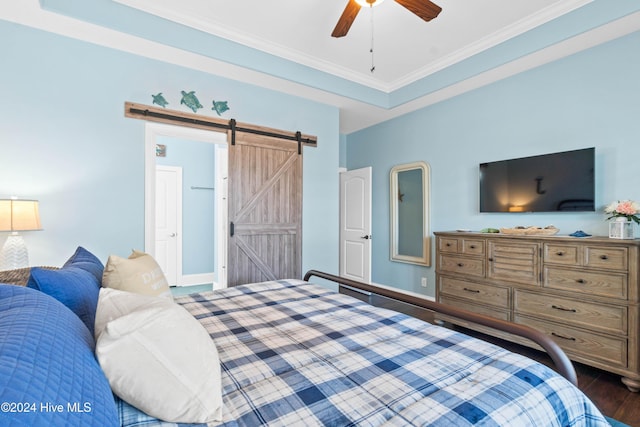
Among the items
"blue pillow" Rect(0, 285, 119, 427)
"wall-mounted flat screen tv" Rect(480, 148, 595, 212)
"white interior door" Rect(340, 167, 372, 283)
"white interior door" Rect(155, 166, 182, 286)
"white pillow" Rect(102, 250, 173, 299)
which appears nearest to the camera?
"blue pillow" Rect(0, 285, 119, 427)

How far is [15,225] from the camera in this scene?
2.11 meters

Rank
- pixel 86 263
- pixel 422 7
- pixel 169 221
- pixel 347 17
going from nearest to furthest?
pixel 86 263
pixel 422 7
pixel 347 17
pixel 169 221

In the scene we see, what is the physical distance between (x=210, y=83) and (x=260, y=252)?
1.91 meters

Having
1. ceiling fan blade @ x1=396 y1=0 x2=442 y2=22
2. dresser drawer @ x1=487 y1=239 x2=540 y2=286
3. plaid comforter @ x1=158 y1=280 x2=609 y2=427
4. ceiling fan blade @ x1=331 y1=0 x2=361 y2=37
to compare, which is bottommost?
plaid comforter @ x1=158 y1=280 x2=609 y2=427

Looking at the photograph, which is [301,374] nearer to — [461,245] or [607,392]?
[607,392]

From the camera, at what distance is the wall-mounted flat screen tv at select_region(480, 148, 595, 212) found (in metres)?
2.73

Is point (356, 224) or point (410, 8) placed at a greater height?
point (410, 8)

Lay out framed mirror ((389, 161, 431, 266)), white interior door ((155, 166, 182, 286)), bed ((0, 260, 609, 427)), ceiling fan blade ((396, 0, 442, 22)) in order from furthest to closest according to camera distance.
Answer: white interior door ((155, 166, 182, 286)), framed mirror ((389, 161, 431, 266)), ceiling fan blade ((396, 0, 442, 22)), bed ((0, 260, 609, 427))

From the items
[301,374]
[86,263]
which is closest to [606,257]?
[301,374]

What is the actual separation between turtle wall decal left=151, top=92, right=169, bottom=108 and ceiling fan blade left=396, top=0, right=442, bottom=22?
226cm

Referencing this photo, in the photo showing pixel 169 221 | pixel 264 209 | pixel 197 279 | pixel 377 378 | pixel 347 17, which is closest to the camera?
pixel 377 378

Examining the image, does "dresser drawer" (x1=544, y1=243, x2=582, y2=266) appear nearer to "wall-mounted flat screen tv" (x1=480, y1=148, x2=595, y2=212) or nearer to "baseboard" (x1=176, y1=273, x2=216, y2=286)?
"wall-mounted flat screen tv" (x1=480, y1=148, x2=595, y2=212)

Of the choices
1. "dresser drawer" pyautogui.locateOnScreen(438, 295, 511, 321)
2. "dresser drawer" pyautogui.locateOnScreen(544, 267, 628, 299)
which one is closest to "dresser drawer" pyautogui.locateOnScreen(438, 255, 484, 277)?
"dresser drawer" pyautogui.locateOnScreen(438, 295, 511, 321)

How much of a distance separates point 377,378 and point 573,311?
2269 millimetres
